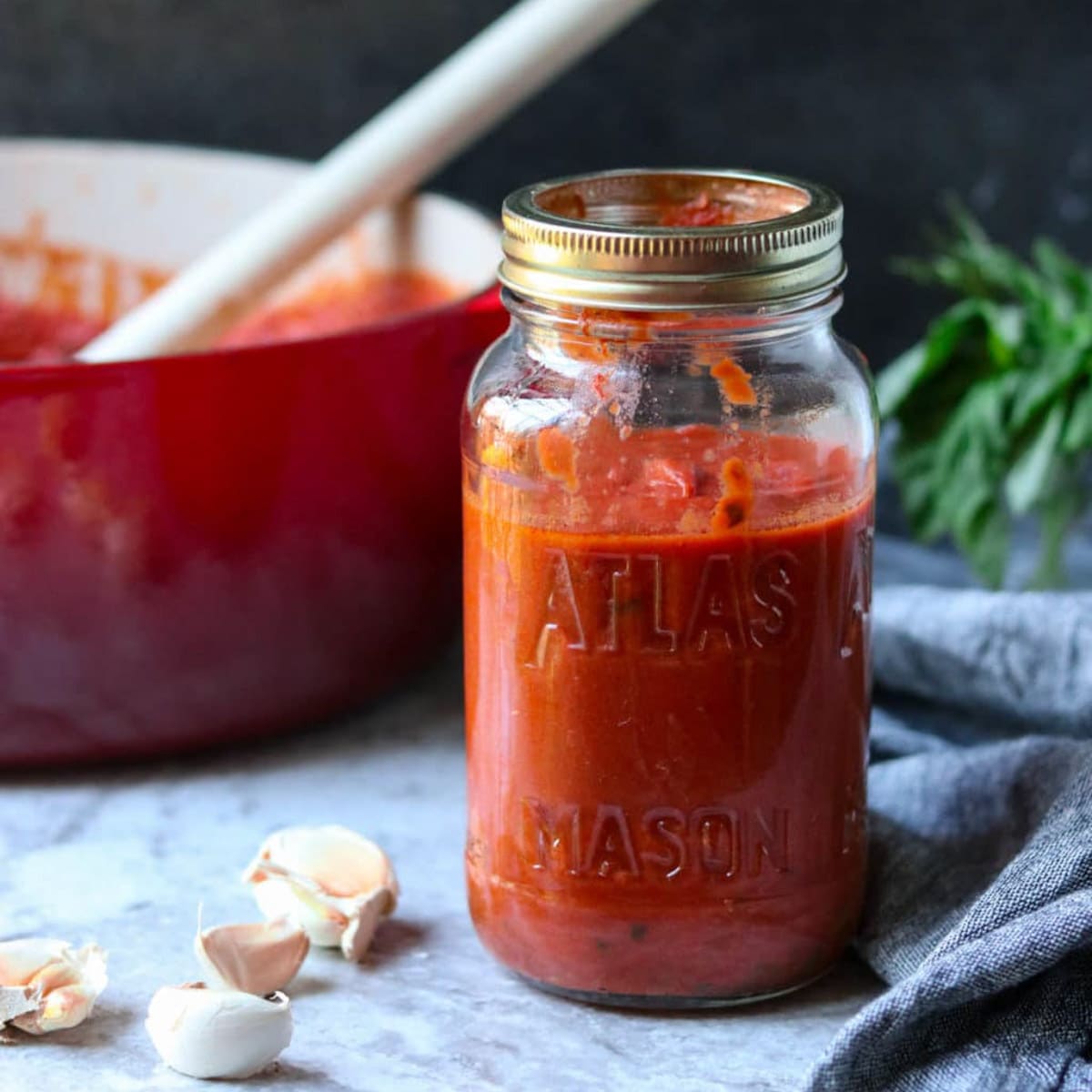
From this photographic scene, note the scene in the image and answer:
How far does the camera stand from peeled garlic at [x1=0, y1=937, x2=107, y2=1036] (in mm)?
882

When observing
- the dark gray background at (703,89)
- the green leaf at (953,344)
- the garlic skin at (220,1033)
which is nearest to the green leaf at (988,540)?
the green leaf at (953,344)

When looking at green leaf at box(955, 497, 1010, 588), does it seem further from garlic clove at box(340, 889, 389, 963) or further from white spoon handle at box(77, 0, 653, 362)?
garlic clove at box(340, 889, 389, 963)

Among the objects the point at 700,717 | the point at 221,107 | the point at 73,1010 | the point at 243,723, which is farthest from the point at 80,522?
the point at 221,107

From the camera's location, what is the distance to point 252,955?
917mm

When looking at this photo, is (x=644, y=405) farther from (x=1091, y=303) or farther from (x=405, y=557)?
(x=1091, y=303)

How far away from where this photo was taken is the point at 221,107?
1535 millimetres

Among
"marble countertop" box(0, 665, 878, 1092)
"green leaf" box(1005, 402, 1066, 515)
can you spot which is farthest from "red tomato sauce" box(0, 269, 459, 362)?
"green leaf" box(1005, 402, 1066, 515)

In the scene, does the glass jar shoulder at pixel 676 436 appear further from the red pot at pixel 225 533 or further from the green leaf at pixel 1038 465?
the green leaf at pixel 1038 465

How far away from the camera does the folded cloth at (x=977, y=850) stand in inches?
32.4

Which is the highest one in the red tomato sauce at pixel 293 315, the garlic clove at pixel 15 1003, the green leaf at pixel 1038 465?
the red tomato sauce at pixel 293 315

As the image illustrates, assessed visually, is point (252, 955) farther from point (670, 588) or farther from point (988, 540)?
point (988, 540)

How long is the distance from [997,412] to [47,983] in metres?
0.76

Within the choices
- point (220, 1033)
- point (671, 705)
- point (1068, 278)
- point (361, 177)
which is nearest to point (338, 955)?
point (220, 1033)

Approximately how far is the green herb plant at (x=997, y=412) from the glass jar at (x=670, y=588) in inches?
16.0
